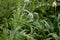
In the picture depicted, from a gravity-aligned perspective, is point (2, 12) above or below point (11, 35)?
above

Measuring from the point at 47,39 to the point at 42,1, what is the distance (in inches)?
23.4

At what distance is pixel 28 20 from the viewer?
91.3 inches

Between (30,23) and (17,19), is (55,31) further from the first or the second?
(17,19)

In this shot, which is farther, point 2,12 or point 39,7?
point 39,7

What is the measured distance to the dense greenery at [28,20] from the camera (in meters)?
2.15

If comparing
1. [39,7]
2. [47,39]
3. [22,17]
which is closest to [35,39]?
[47,39]

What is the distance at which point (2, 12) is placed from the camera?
2.32 meters

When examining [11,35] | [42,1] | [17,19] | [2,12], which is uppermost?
[42,1]

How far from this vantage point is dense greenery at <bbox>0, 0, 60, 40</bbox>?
2146 millimetres

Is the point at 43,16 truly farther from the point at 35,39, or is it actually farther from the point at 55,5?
the point at 35,39

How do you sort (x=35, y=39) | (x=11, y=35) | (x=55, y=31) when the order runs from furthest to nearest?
(x=55, y=31), (x=35, y=39), (x=11, y=35)

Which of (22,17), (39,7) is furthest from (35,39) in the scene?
(39,7)

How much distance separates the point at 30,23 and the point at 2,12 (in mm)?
382

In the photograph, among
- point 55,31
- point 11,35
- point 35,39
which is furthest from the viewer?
point 55,31
